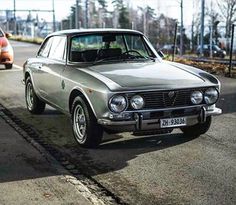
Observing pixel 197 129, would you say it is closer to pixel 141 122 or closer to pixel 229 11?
pixel 141 122

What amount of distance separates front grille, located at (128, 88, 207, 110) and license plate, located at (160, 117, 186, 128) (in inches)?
6.5

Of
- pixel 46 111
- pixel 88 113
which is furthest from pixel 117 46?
pixel 46 111

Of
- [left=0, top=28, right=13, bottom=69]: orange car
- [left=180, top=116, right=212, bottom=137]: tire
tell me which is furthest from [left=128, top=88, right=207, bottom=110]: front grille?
[left=0, top=28, right=13, bottom=69]: orange car

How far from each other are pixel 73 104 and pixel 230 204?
2.87 meters

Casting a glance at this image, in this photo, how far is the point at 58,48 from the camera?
7.61m

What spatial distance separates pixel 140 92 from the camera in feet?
18.7

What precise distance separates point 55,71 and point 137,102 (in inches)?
76.9

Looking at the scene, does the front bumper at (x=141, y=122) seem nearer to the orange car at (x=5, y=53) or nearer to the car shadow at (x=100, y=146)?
the car shadow at (x=100, y=146)

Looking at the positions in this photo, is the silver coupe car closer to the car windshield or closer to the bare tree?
the car windshield

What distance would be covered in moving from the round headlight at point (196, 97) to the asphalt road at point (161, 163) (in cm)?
60

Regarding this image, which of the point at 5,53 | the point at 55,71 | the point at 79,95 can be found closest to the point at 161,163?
the point at 79,95

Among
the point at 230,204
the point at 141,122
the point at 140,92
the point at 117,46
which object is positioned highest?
the point at 117,46

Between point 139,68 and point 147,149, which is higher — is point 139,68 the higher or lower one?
the higher one

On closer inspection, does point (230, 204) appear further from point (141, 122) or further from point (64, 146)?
point (64, 146)
